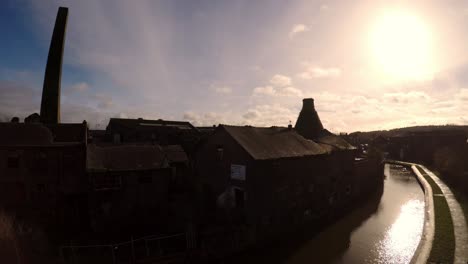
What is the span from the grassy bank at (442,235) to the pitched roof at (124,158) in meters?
20.7

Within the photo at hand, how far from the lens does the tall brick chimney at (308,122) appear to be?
40375 millimetres

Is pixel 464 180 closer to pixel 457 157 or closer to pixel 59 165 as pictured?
pixel 457 157

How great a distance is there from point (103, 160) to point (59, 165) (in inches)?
124

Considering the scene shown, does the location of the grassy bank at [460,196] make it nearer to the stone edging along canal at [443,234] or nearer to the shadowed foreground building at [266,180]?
the stone edging along canal at [443,234]

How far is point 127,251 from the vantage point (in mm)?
17219

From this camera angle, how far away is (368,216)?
28.5 m

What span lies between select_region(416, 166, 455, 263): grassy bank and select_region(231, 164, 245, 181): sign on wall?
40.2 ft

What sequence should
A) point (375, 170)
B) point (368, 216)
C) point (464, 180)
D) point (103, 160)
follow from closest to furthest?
point (103, 160) → point (368, 216) → point (464, 180) → point (375, 170)

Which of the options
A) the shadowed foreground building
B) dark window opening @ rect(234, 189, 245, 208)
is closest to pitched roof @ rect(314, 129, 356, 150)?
the shadowed foreground building

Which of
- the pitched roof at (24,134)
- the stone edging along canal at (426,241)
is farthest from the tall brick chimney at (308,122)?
the pitched roof at (24,134)

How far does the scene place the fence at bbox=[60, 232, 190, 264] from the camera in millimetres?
15773

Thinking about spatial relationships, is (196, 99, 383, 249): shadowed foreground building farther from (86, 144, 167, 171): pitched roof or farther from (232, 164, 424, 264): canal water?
(86, 144, 167, 171): pitched roof

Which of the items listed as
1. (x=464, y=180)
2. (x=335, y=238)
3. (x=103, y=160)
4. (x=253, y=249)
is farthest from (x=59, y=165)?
(x=464, y=180)

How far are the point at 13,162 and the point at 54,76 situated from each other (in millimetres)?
17000
